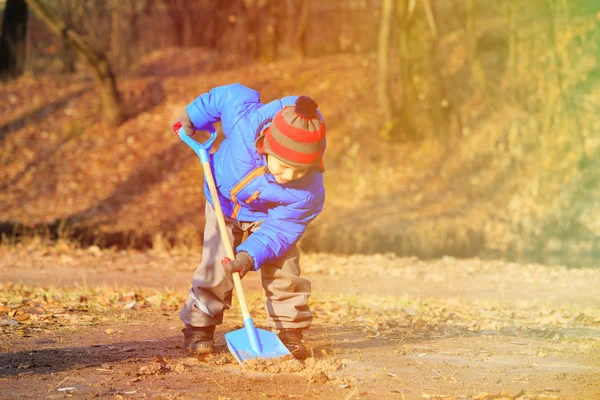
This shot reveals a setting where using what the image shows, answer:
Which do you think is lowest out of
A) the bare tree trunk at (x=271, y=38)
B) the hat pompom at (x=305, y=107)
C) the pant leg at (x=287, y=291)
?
the pant leg at (x=287, y=291)

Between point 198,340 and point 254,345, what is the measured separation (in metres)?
0.35

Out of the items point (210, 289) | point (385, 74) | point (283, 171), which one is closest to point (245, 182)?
point (283, 171)

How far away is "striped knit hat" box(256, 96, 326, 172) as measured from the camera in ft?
14.3

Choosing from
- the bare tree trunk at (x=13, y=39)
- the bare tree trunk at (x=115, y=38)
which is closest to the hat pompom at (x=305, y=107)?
the bare tree trunk at (x=13, y=39)

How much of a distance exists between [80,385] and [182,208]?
443 inches

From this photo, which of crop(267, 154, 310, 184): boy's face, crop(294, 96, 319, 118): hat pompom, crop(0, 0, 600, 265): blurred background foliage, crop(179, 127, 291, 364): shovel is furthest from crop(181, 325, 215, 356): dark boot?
crop(0, 0, 600, 265): blurred background foliage

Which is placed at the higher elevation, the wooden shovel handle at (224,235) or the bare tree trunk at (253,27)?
the bare tree trunk at (253,27)

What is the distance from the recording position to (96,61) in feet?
55.3

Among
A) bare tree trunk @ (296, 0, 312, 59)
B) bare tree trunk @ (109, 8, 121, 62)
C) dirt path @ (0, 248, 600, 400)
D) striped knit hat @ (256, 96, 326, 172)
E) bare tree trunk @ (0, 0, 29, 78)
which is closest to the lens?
dirt path @ (0, 248, 600, 400)

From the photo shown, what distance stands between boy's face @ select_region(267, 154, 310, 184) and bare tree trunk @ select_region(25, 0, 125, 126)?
1263 centimetres

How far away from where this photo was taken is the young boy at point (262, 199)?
445cm

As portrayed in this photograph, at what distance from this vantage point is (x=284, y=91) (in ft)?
62.5

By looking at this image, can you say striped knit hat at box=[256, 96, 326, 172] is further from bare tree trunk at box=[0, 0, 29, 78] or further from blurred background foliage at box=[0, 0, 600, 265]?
bare tree trunk at box=[0, 0, 29, 78]

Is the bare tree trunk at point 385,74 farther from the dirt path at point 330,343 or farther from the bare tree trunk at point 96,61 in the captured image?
the dirt path at point 330,343
